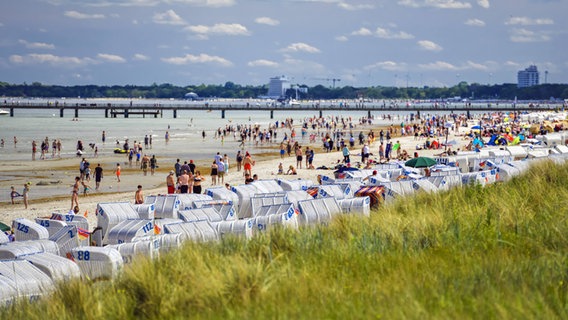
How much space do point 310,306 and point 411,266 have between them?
1.57 metres

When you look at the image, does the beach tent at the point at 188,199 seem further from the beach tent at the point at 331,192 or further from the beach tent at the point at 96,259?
the beach tent at the point at 96,259

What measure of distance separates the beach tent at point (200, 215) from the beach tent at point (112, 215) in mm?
1128

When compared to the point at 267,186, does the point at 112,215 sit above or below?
below

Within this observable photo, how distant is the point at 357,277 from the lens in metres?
7.72

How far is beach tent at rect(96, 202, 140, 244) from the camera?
1633 centimetres

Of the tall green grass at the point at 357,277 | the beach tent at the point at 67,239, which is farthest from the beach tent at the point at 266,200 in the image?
the tall green grass at the point at 357,277

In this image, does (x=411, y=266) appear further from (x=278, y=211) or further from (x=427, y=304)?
(x=278, y=211)

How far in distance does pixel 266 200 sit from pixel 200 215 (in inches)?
101

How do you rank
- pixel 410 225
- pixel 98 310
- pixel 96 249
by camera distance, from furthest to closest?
pixel 96 249 < pixel 410 225 < pixel 98 310

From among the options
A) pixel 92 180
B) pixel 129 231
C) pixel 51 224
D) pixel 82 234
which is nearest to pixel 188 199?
pixel 82 234

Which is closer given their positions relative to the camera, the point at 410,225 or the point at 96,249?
the point at 410,225

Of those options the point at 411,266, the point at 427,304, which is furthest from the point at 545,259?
the point at 427,304

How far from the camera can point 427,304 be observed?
655cm

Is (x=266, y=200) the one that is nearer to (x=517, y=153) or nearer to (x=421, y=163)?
(x=421, y=163)
